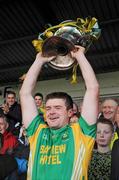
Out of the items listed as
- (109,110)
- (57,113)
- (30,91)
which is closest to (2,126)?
(109,110)

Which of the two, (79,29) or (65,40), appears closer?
(65,40)

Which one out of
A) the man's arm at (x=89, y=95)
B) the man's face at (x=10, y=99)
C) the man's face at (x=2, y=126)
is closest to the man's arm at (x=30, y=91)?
the man's arm at (x=89, y=95)

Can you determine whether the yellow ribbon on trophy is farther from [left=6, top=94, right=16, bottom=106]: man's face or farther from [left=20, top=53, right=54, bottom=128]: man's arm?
[left=6, top=94, right=16, bottom=106]: man's face

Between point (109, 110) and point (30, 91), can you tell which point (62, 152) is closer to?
point (30, 91)

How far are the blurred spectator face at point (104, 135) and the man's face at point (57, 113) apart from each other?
0.83m

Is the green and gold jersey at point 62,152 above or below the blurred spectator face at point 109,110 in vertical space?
below

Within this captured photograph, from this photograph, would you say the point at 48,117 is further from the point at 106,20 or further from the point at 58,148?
the point at 106,20

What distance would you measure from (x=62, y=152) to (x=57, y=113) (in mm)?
339

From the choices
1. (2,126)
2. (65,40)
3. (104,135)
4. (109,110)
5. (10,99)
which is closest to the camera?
(65,40)

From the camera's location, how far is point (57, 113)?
326cm

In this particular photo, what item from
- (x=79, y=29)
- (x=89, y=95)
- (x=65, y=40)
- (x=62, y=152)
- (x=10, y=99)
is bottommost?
(x=62, y=152)

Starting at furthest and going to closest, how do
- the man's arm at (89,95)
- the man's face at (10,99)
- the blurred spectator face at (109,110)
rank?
the man's face at (10,99) → the blurred spectator face at (109,110) → the man's arm at (89,95)

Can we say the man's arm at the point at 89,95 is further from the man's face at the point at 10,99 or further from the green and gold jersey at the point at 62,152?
the man's face at the point at 10,99

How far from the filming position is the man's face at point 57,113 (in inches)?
127
